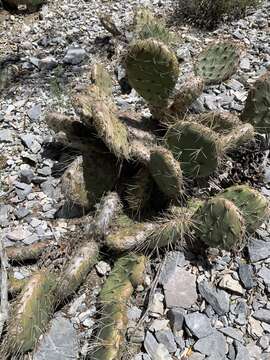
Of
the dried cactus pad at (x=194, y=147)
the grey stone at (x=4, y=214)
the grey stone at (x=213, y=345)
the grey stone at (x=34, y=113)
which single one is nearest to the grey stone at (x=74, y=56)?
the grey stone at (x=34, y=113)

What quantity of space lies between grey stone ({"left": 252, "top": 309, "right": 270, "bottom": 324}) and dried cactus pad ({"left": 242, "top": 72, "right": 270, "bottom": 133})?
4.53 ft

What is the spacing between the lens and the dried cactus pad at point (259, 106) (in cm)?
393

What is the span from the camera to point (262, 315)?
3.34 m

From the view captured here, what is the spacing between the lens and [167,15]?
6125 millimetres

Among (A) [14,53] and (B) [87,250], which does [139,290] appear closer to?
(B) [87,250]

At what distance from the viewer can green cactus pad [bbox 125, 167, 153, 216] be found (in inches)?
147

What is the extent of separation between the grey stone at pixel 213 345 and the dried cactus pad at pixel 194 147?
3.46 ft

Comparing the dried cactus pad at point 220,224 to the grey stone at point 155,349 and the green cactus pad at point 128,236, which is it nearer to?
the green cactus pad at point 128,236

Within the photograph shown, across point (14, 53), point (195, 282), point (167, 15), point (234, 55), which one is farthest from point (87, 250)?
point (167, 15)

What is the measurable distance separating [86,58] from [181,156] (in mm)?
2323

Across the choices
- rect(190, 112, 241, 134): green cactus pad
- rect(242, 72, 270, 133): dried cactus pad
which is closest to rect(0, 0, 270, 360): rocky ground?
rect(242, 72, 270, 133): dried cactus pad

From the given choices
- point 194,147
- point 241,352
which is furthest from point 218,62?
point 241,352

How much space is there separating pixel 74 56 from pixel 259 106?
228 centimetres

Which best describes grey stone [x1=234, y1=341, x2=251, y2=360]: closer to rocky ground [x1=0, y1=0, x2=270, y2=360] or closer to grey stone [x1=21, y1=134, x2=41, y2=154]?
rocky ground [x1=0, y1=0, x2=270, y2=360]
